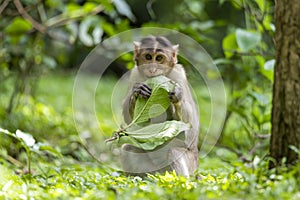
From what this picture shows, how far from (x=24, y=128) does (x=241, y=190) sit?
4.83m

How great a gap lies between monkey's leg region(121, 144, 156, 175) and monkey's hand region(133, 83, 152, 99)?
548 millimetres

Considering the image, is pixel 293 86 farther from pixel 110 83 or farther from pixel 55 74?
pixel 55 74

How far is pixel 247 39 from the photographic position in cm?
552

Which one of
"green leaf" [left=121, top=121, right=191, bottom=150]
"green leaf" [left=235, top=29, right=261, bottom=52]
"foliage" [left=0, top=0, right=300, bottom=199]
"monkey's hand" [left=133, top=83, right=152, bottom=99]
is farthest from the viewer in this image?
"green leaf" [left=235, top=29, right=261, bottom=52]

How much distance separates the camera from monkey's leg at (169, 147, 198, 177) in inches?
181

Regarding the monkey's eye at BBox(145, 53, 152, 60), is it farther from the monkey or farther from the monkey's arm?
the monkey's arm

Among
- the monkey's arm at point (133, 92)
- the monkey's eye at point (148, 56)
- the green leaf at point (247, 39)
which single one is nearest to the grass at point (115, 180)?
the monkey's arm at point (133, 92)

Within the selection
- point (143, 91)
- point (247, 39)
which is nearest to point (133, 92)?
point (143, 91)

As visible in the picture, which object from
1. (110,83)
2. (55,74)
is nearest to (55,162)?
(110,83)

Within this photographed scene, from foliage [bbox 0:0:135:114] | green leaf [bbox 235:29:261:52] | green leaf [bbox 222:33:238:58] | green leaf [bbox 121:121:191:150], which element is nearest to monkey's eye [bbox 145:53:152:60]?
green leaf [bbox 235:29:261:52]

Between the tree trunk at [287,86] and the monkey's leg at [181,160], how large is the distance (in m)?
0.98

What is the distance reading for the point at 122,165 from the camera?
490 cm

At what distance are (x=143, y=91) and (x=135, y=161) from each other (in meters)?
0.70

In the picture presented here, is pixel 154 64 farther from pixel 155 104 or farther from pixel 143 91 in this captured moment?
pixel 155 104
